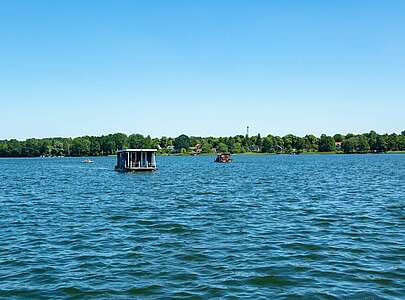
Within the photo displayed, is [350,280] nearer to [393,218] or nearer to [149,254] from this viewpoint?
[149,254]

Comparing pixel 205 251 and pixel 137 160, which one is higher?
pixel 137 160

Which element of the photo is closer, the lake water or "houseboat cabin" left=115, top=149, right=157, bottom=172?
the lake water

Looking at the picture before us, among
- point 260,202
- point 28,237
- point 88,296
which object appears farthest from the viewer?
point 260,202

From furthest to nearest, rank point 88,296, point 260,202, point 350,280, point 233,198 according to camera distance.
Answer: point 233,198 → point 260,202 → point 350,280 → point 88,296

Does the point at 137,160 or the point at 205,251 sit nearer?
the point at 205,251

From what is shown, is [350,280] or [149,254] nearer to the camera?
[350,280]

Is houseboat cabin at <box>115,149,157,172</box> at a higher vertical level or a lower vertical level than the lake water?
higher

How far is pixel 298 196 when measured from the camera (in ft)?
158

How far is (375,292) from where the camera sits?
51.9ft

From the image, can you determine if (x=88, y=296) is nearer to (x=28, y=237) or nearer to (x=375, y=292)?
(x=375, y=292)

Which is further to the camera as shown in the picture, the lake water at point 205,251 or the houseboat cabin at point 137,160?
the houseboat cabin at point 137,160

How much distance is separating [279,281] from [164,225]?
14.0m

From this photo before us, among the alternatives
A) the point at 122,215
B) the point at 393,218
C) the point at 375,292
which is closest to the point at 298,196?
the point at 393,218

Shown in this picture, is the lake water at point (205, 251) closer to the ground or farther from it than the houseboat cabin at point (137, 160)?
closer to the ground
